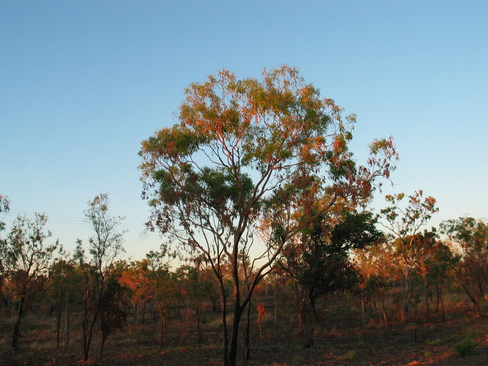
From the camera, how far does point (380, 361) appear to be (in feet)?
62.8

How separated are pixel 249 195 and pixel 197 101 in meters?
5.15

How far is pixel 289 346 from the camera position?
32031 millimetres

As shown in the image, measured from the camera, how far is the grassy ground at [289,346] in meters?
19.8

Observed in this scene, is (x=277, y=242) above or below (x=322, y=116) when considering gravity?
below

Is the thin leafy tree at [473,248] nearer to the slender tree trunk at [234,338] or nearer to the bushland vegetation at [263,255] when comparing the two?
the bushland vegetation at [263,255]

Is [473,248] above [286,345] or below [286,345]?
above

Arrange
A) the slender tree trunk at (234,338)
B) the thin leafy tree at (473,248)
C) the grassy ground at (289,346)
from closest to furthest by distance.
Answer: the slender tree trunk at (234,338), the grassy ground at (289,346), the thin leafy tree at (473,248)

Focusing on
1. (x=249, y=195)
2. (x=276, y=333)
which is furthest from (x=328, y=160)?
(x=276, y=333)

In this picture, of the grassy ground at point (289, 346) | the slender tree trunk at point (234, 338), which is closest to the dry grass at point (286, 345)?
the grassy ground at point (289, 346)

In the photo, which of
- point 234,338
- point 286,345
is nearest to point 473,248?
point 286,345

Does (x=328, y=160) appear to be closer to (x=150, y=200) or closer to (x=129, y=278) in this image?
(x=150, y=200)

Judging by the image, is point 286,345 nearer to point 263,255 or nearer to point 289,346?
point 289,346

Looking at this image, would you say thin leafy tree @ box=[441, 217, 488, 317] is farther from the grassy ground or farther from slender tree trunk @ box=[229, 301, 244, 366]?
slender tree trunk @ box=[229, 301, 244, 366]

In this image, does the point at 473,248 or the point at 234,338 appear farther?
the point at 473,248
